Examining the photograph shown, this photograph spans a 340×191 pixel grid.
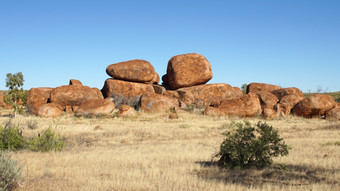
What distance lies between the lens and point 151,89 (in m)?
32.7

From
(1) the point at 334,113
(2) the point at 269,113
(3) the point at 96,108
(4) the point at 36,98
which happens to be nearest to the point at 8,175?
(3) the point at 96,108

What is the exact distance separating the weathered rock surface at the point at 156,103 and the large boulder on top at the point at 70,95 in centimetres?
504

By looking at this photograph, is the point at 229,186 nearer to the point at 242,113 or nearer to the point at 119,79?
the point at 242,113

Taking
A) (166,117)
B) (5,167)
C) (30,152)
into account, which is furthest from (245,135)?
(166,117)

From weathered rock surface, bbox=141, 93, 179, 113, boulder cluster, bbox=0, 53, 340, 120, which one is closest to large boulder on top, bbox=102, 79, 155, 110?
boulder cluster, bbox=0, 53, 340, 120

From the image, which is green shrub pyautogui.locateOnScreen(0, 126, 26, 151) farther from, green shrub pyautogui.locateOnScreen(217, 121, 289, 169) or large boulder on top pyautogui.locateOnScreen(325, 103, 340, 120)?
large boulder on top pyautogui.locateOnScreen(325, 103, 340, 120)

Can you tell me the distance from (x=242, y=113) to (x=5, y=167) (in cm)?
2138

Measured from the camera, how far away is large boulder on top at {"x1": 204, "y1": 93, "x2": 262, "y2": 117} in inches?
1002

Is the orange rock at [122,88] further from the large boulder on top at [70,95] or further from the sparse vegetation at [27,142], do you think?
the sparse vegetation at [27,142]

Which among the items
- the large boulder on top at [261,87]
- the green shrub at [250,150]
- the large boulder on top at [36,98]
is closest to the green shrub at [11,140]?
the green shrub at [250,150]

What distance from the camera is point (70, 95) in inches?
1097

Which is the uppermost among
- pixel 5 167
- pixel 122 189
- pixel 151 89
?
pixel 151 89

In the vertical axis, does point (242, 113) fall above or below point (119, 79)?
below

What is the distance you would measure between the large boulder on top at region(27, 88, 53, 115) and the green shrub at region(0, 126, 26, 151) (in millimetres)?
16458
